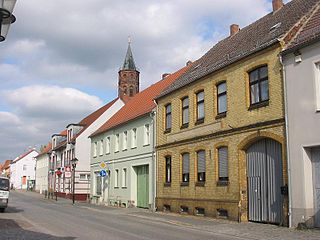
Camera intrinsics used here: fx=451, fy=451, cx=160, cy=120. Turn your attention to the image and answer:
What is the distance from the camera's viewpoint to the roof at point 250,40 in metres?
19.7

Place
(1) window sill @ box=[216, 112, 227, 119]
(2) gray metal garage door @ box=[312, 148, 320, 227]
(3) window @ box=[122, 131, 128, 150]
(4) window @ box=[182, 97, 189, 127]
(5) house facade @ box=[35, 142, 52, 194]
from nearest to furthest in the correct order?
(2) gray metal garage door @ box=[312, 148, 320, 227]
(1) window sill @ box=[216, 112, 227, 119]
(4) window @ box=[182, 97, 189, 127]
(3) window @ box=[122, 131, 128, 150]
(5) house facade @ box=[35, 142, 52, 194]

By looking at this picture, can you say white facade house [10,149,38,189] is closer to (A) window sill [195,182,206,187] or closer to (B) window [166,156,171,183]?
(B) window [166,156,171,183]

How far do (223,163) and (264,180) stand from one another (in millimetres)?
3126

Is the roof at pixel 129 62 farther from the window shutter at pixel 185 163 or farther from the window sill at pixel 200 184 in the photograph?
the window sill at pixel 200 184

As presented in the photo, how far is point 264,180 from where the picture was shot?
19.2m

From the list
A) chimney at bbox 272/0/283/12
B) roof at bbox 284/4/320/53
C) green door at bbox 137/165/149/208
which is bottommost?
green door at bbox 137/165/149/208

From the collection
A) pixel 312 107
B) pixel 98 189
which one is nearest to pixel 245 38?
pixel 312 107

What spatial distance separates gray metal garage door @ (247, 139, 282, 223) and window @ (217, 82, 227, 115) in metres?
2.87

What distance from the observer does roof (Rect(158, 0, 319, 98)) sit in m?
19.7

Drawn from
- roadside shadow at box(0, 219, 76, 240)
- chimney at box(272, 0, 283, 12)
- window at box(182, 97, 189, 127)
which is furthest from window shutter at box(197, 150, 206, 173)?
roadside shadow at box(0, 219, 76, 240)

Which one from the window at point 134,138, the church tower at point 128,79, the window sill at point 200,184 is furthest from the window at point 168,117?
the church tower at point 128,79

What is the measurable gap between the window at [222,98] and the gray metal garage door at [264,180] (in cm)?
287

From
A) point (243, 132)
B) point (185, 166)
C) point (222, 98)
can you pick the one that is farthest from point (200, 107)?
point (243, 132)

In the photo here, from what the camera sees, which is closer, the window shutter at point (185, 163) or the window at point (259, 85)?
the window at point (259, 85)
